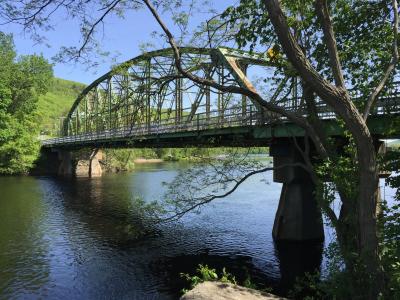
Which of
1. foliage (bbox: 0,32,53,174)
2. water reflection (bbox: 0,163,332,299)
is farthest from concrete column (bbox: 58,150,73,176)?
water reflection (bbox: 0,163,332,299)

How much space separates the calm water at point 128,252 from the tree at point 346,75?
717cm

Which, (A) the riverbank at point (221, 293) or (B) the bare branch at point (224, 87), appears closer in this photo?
(A) the riverbank at point (221, 293)

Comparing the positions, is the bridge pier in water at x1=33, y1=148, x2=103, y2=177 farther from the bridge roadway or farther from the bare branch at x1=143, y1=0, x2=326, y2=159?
the bare branch at x1=143, y1=0, x2=326, y2=159

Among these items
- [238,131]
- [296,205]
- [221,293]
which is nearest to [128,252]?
[238,131]

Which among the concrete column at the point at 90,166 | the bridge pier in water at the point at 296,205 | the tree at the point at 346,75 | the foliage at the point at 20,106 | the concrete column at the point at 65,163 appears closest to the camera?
the tree at the point at 346,75

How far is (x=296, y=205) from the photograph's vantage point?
23766 mm

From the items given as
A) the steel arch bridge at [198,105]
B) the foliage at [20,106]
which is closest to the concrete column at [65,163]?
the foliage at [20,106]

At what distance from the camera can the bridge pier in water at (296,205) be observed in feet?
78.0

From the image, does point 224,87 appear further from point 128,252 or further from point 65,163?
point 65,163

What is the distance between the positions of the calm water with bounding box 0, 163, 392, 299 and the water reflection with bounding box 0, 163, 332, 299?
4cm

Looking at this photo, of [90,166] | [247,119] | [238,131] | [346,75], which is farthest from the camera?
[90,166]

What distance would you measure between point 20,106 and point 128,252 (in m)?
60.5

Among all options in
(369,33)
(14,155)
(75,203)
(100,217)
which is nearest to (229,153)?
(369,33)

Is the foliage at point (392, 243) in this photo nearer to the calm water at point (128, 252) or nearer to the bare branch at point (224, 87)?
the bare branch at point (224, 87)
